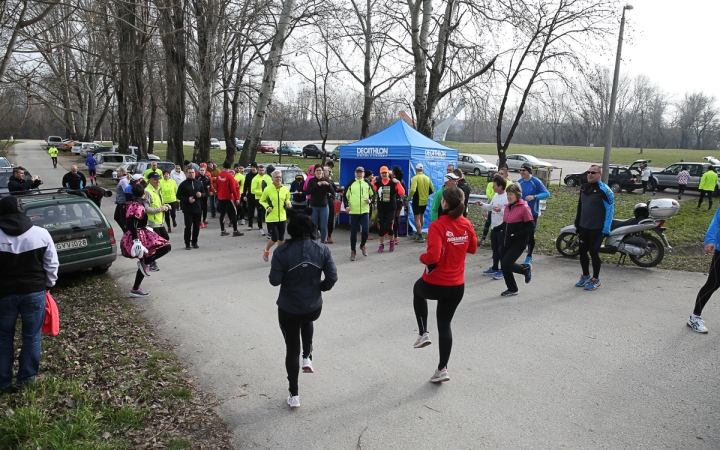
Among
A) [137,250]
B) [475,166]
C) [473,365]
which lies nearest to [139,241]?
[137,250]

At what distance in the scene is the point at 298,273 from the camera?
Result: 12.5 ft

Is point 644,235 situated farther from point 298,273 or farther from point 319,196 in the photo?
point 298,273

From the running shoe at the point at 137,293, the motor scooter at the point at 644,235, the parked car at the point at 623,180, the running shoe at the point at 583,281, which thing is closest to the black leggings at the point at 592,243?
the running shoe at the point at 583,281

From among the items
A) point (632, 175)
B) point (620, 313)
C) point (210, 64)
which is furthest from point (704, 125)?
point (620, 313)

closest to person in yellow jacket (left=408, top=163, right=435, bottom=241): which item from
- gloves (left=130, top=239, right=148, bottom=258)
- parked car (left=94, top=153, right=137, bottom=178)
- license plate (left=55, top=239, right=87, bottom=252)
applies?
gloves (left=130, top=239, right=148, bottom=258)

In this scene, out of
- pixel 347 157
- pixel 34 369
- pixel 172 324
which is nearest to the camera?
pixel 34 369

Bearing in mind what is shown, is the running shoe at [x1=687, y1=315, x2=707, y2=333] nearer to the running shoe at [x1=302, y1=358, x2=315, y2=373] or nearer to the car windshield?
the running shoe at [x1=302, y1=358, x2=315, y2=373]

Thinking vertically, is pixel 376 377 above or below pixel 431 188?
below

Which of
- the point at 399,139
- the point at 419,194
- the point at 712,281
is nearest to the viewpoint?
the point at 712,281

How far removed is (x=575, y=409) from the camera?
3.92m

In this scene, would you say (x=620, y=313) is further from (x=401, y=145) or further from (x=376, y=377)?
(x=401, y=145)

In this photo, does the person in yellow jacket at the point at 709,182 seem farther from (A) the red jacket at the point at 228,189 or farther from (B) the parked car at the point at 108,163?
(B) the parked car at the point at 108,163

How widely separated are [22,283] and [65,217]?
405 cm

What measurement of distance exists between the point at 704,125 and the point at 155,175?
111 metres
